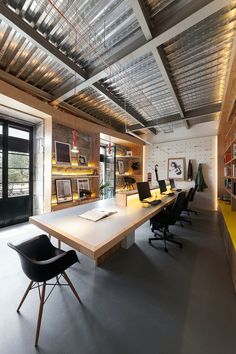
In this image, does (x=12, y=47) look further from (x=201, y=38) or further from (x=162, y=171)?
(x=162, y=171)

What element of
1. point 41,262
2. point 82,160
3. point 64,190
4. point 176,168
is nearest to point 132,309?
point 41,262

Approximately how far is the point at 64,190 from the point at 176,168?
15.0 ft

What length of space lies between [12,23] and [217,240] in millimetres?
4722

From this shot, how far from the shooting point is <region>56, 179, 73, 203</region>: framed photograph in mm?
3922

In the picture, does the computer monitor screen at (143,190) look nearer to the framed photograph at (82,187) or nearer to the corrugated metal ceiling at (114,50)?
the corrugated metal ceiling at (114,50)

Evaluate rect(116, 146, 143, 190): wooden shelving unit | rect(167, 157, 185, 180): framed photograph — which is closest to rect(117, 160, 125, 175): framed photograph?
rect(116, 146, 143, 190): wooden shelving unit

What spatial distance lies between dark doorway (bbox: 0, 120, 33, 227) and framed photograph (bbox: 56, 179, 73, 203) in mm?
913

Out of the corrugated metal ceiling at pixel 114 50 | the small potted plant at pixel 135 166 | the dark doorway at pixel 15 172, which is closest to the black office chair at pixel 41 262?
the corrugated metal ceiling at pixel 114 50

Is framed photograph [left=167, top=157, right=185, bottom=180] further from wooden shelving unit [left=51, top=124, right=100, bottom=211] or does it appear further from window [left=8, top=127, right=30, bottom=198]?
window [left=8, top=127, right=30, bottom=198]

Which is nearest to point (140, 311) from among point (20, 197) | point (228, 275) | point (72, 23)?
point (228, 275)

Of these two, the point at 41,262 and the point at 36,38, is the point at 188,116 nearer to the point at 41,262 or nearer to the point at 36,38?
the point at 36,38

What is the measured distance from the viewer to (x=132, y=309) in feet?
5.09

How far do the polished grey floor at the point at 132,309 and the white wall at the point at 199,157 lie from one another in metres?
3.67

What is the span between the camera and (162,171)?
6.73m
